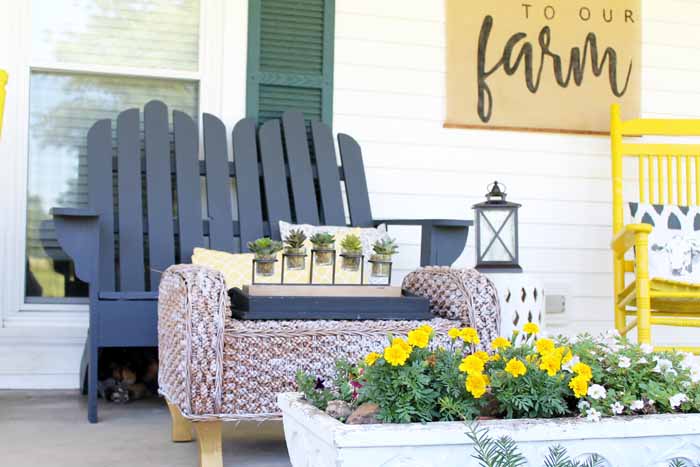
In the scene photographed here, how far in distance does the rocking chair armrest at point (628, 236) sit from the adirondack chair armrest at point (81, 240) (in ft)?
6.39

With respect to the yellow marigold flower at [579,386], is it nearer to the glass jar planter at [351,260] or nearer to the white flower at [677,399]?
the white flower at [677,399]

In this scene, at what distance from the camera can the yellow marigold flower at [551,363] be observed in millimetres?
1398

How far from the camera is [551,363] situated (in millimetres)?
1406

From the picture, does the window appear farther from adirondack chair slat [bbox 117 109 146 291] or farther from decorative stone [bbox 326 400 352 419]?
decorative stone [bbox 326 400 352 419]

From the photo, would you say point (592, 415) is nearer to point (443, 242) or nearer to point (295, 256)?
point (295, 256)

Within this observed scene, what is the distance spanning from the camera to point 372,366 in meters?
1.42

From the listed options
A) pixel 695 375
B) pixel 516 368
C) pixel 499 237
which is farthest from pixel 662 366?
pixel 499 237

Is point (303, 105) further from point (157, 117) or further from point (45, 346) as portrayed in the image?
point (45, 346)

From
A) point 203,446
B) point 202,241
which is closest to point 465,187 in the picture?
point 202,241

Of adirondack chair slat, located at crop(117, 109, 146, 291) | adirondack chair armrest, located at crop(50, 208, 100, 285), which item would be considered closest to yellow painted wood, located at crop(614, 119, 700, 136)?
adirondack chair slat, located at crop(117, 109, 146, 291)

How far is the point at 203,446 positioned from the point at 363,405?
2.51ft

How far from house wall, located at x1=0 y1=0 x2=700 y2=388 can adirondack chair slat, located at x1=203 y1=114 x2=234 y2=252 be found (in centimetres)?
21

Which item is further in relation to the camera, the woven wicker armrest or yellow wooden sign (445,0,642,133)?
yellow wooden sign (445,0,642,133)

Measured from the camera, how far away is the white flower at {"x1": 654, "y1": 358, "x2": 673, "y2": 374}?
5.01 ft
